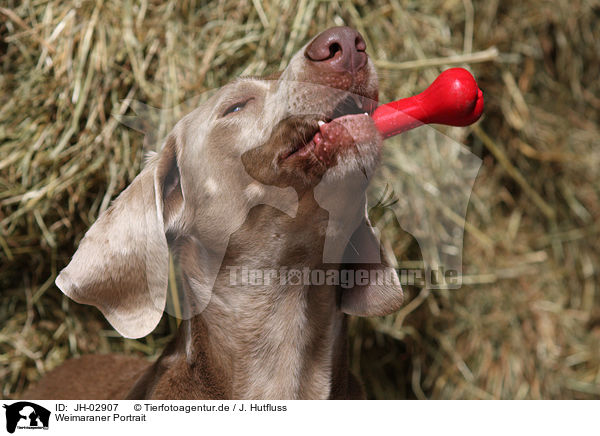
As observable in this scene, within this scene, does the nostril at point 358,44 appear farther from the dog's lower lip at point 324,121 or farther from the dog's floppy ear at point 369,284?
the dog's floppy ear at point 369,284

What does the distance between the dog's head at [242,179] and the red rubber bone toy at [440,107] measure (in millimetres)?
91

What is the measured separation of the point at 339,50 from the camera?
1.74 metres

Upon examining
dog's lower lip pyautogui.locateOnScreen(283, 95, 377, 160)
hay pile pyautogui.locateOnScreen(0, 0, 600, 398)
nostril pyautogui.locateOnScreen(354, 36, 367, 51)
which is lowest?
hay pile pyautogui.locateOnScreen(0, 0, 600, 398)

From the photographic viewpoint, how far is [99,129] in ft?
8.55

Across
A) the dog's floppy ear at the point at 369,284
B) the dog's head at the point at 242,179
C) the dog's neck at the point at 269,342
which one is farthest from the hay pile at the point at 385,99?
the dog's neck at the point at 269,342

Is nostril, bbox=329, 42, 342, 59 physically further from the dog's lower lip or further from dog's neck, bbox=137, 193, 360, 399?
dog's neck, bbox=137, 193, 360, 399

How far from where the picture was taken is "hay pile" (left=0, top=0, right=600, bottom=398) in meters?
2.56

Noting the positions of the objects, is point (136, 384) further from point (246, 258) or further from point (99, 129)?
point (99, 129)

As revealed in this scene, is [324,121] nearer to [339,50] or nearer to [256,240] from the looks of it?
[339,50]

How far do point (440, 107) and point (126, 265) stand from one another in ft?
3.48

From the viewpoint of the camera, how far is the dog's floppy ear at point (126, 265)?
1.95m
